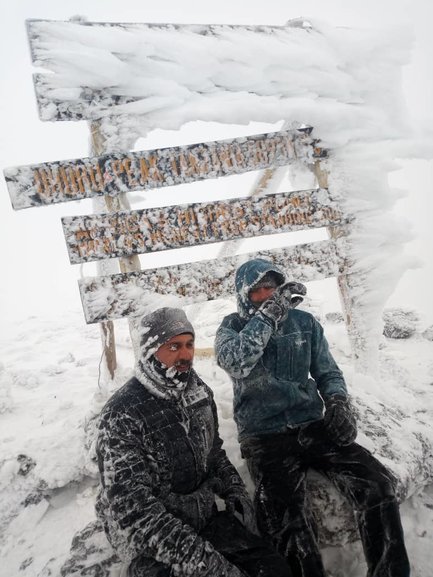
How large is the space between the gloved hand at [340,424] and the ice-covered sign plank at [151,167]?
277 centimetres

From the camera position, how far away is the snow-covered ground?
259 cm

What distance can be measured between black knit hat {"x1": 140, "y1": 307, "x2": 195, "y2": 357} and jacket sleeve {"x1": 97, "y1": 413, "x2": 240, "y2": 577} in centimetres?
49

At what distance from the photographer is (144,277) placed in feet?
12.3

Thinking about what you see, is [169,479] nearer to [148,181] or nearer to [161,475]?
[161,475]

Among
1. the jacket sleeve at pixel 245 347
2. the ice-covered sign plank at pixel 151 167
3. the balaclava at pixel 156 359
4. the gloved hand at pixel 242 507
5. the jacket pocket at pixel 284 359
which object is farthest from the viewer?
the ice-covered sign plank at pixel 151 167

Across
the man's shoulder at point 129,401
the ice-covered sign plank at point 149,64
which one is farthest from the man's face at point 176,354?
the ice-covered sign plank at point 149,64

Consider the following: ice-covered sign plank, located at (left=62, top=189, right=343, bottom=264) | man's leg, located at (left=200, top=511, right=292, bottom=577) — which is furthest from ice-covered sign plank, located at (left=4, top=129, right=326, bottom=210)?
man's leg, located at (left=200, top=511, right=292, bottom=577)

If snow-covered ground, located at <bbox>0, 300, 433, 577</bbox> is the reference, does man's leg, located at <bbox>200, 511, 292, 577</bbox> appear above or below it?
above

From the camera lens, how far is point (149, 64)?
3.80 meters

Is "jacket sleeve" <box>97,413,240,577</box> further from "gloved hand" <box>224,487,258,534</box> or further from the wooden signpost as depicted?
the wooden signpost

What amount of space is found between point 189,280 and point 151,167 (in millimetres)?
1302

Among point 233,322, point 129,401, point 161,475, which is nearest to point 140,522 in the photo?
point 161,475

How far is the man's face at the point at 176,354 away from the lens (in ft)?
6.79

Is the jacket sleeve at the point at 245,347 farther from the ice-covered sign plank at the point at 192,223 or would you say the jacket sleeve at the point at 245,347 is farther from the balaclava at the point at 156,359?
the ice-covered sign plank at the point at 192,223
